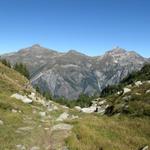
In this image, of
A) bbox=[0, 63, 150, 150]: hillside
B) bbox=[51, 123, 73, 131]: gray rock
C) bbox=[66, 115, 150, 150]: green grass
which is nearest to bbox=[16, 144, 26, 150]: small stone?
bbox=[0, 63, 150, 150]: hillside

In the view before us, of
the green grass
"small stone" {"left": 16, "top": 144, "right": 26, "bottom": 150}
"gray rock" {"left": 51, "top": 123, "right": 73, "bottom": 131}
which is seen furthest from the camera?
"gray rock" {"left": 51, "top": 123, "right": 73, "bottom": 131}

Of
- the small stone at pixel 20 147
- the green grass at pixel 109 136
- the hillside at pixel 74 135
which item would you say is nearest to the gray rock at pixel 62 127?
the hillside at pixel 74 135

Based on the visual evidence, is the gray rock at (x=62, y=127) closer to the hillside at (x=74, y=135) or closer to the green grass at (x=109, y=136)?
the hillside at (x=74, y=135)

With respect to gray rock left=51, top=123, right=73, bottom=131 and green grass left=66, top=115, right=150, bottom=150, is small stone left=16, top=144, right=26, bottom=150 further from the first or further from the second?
gray rock left=51, top=123, right=73, bottom=131

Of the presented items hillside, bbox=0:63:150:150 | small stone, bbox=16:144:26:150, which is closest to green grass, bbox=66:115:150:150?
hillside, bbox=0:63:150:150

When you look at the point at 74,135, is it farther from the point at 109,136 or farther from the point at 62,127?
the point at 62,127

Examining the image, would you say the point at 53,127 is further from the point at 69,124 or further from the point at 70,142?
the point at 70,142

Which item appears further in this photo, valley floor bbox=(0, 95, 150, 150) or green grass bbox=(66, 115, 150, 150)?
green grass bbox=(66, 115, 150, 150)

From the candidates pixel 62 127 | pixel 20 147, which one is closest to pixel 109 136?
pixel 62 127

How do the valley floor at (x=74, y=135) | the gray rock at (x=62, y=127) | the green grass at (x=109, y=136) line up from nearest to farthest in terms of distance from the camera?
the valley floor at (x=74, y=135) < the green grass at (x=109, y=136) < the gray rock at (x=62, y=127)

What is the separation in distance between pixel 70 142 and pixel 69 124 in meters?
8.69

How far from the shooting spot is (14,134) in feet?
90.2

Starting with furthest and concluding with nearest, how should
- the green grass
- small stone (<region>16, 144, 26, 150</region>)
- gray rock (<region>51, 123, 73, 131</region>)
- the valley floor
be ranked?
gray rock (<region>51, 123, 73, 131</region>)
the green grass
the valley floor
small stone (<region>16, 144, 26, 150</region>)

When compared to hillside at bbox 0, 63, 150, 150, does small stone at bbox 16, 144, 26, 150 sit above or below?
below
